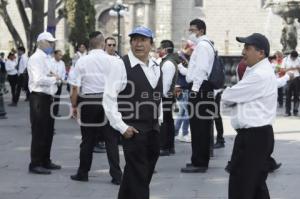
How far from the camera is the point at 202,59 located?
10445mm

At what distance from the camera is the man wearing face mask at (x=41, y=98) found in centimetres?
1029

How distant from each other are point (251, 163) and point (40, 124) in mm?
4502

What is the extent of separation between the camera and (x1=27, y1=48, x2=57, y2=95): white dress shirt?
10266 millimetres

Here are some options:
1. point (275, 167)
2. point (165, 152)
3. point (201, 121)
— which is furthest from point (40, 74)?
point (275, 167)

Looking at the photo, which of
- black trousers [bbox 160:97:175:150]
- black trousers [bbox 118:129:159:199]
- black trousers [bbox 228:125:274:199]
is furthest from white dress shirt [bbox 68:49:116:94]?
black trousers [bbox 228:125:274:199]

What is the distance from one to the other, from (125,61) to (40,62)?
138 inches

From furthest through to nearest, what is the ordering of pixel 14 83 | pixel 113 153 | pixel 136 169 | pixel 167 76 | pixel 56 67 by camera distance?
pixel 14 83 < pixel 56 67 < pixel 167 76 < pixel 113 153 < pixel 136 169

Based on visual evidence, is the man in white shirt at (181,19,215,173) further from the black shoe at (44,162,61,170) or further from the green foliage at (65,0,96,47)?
the green foliage at (65,0,96,47)

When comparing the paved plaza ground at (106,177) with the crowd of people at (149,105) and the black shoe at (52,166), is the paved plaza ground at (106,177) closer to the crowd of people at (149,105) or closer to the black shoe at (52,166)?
the black shoe at (52,166)

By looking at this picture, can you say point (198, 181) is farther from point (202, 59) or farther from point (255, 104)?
point (255, 104)

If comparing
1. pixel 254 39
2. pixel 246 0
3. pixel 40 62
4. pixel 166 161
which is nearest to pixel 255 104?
pixel 254 39

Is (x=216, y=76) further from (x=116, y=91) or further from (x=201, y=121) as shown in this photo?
(x=116, y=91)

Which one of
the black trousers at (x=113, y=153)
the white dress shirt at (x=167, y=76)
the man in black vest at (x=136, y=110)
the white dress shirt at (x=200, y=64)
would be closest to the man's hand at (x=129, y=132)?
the man in black vest at (x=136, y=110)

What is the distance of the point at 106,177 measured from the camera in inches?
404
